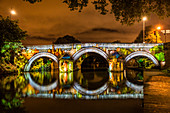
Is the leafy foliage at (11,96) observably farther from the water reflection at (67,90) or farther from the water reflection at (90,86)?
the water reflection at (90,86)

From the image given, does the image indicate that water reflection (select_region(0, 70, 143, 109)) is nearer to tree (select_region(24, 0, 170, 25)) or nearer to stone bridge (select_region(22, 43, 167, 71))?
tree (select_region(24, 0, 170, 25))

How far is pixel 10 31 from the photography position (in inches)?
798

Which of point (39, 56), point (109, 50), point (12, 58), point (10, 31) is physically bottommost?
point (12, 58)

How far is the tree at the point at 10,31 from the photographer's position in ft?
62.8

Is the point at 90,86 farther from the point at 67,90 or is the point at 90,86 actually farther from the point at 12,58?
the point at 12,58

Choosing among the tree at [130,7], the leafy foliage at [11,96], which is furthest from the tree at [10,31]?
the tree at [130,7]

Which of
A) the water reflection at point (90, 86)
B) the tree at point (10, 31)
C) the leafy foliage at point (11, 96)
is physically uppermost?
the tree at point (10, 31)

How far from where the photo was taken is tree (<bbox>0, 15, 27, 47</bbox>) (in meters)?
19.1

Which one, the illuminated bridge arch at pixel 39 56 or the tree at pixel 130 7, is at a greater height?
the tree at pixel 130 7

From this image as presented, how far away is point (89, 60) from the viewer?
177 ft

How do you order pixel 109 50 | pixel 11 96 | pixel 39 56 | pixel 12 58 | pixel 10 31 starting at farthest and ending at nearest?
1. pixel 39 56
2. pixel 109 50
3. pixel 12 58
4. pixel 10 31
5. pixel 11 96

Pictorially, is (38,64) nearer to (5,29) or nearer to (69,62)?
(69,62)

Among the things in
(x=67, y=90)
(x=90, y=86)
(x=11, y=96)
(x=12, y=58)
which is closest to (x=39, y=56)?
(x=12, y=58)

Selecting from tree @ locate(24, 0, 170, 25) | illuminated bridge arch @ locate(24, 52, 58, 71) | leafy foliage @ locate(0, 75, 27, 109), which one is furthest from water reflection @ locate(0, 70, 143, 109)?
illuminated bridge arch @ locate(24, 52, 58, 71)
